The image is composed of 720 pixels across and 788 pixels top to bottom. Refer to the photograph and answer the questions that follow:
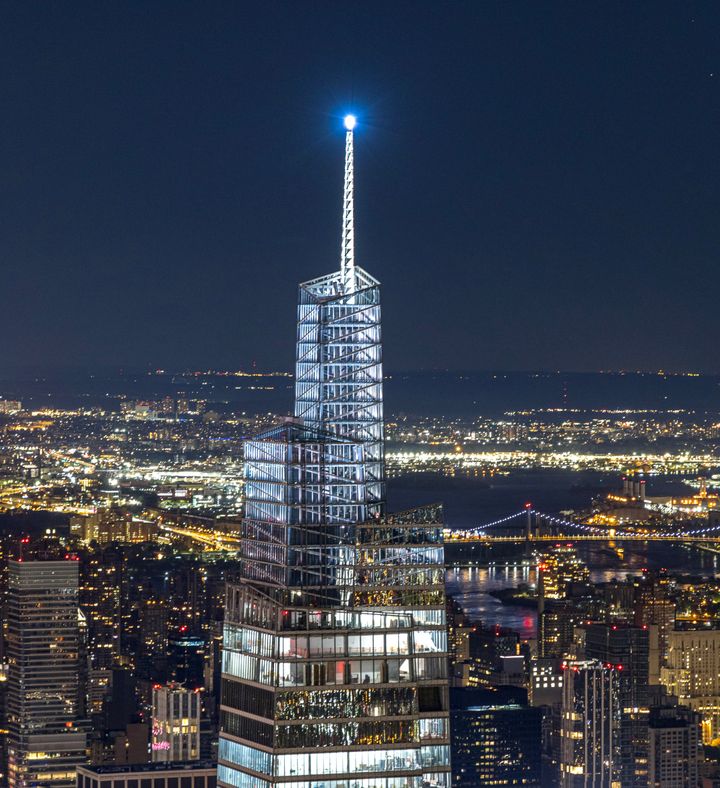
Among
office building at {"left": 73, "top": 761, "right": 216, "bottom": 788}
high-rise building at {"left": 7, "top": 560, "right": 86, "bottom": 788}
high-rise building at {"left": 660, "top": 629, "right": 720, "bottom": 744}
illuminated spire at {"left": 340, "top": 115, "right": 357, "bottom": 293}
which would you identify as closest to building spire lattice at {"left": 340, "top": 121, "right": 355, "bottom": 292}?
illuminated spire at {"left": 340, "top": 115, "right": 357, "bottom": 293}

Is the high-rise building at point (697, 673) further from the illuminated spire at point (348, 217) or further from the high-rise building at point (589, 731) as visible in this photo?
the illuminated spire at point (348, 217)

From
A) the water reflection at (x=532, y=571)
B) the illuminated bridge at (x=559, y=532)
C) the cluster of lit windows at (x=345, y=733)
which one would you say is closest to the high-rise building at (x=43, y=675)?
the water reflection at (x=532, y=571)

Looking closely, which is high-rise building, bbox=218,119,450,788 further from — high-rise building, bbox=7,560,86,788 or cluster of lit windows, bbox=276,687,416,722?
high-rise building, bbox=7,560,86,788

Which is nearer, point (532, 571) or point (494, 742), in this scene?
point (494, 742)

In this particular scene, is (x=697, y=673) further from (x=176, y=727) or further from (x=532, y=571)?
(x=532, y=571)

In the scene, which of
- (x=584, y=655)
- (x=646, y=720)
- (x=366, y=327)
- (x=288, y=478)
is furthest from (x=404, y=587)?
(x=584, y=655)

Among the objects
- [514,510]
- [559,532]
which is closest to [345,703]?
[559,532]
